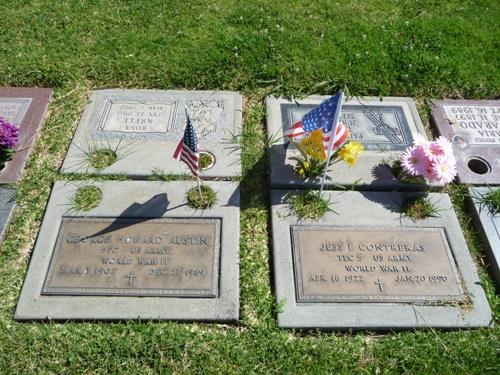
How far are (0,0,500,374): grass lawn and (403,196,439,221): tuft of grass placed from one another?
13.4 inches

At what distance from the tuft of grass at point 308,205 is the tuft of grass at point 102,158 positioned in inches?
66.1

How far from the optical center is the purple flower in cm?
378

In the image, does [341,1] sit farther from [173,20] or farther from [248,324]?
[248,324]

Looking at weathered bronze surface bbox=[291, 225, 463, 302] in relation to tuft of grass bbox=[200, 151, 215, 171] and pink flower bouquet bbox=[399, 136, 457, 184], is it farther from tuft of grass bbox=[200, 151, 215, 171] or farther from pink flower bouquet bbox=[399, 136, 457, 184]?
tuft of grass bbox=[200, 151, 215, 171]

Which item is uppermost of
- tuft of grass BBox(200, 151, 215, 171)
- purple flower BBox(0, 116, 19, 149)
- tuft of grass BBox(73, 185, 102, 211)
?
purple flower BBox(0, 116, 19, 149)

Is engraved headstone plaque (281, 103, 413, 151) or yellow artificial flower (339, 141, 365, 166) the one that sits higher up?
engraved headstone plaque (281, 103, 413, 151)

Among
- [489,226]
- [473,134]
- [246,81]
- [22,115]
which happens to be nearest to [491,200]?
[489,226]

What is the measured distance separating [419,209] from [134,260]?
2503 mm

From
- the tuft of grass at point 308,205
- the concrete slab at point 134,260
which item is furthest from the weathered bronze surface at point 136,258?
the tuft of grass at point 308,205

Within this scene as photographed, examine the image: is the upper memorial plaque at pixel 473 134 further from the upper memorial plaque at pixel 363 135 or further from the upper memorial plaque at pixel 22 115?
the upper memorial plaque at pixel 22 115

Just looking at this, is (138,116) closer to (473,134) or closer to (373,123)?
(373,123)

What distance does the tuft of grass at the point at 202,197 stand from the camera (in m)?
3.64

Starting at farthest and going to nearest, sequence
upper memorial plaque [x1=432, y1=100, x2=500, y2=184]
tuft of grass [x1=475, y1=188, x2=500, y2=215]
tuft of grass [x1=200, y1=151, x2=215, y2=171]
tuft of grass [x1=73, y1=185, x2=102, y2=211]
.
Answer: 1. upper memorial plaque [x1=432, y1=100, x2=500, y2=184]
2. tuft of grass [x1=200, y1=151, x2=215, y2=171]
3. tuft of grass [x1=475, y1=188, x2=500, y2=215]
4. tuft of grass [x1=73, y1=185, x2=102, y2=211]

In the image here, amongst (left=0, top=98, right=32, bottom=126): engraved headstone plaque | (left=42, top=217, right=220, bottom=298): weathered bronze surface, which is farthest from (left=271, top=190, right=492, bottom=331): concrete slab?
(left=0, top=98, right=32, bottom=126): engraved headstone plaque
